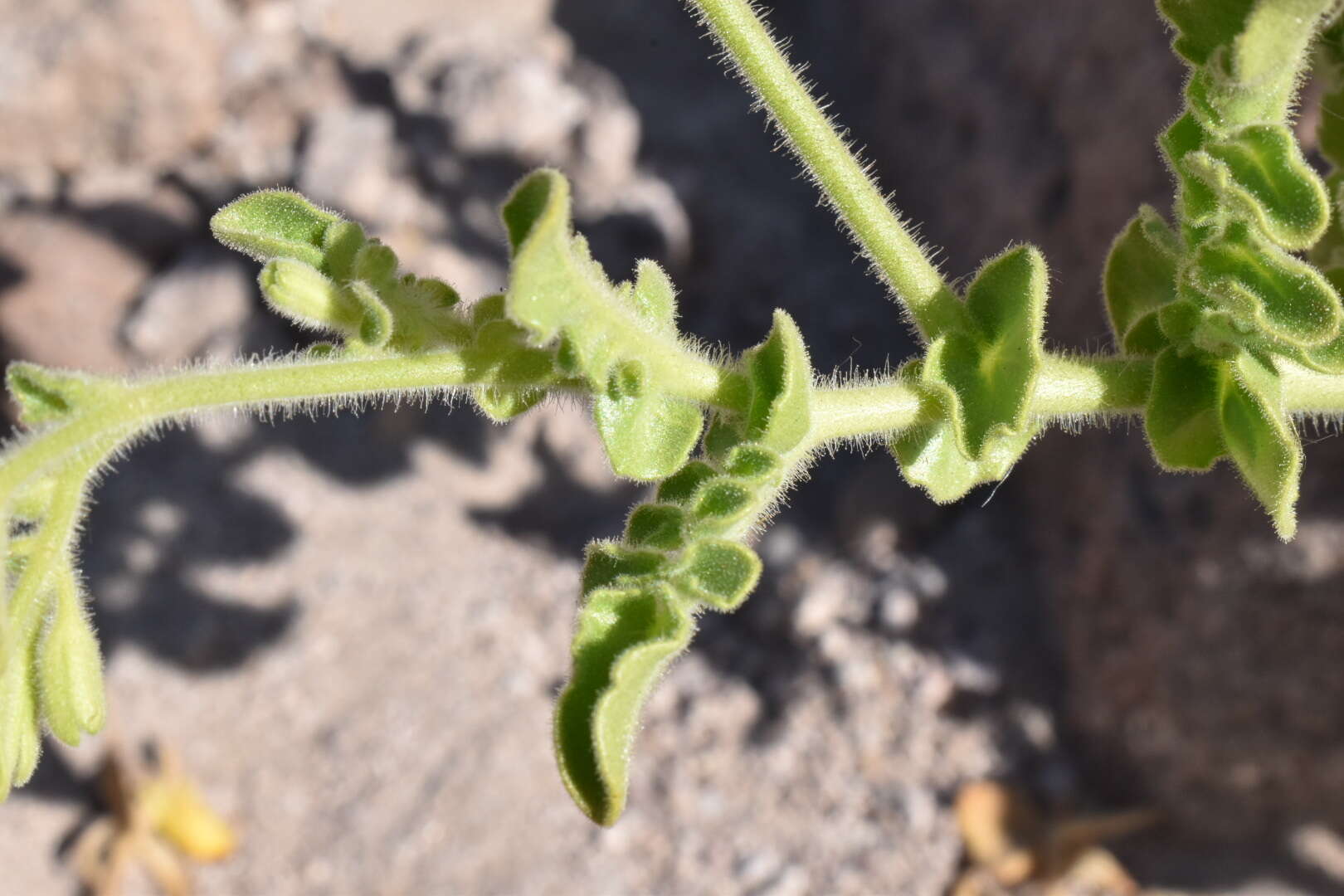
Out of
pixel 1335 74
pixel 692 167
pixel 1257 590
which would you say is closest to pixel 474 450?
pixel 692 167

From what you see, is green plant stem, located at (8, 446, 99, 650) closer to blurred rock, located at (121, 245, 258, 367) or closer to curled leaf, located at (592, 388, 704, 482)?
curled leaf, located at (592, 388, 704, 482)

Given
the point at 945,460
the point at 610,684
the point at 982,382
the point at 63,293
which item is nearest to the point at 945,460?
the point at 945,460

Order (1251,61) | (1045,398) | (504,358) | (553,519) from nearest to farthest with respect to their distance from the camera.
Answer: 1. (1251,61)
2. (504,358)
3. (1045,398)
4. (553,519)

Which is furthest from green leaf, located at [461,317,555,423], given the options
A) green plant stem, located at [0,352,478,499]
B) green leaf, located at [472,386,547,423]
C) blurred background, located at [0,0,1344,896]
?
blurred background, located at [0,0,1344,896]

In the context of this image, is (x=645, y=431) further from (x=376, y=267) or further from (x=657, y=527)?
(x=376, y=267)

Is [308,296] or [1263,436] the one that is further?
[1263,436]

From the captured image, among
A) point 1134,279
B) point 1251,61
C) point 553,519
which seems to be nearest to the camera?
point 1251,61
